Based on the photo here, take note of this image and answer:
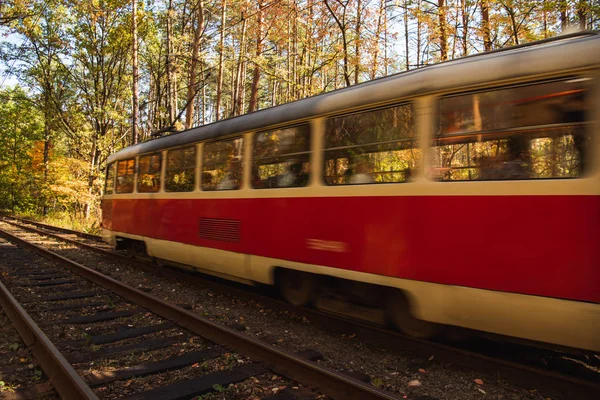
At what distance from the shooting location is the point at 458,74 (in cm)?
373

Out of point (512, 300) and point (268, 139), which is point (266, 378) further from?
point (268, 139)

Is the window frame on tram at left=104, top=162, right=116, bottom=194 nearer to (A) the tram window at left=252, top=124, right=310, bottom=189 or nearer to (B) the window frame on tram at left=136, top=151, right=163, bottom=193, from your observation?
(B) the window frame on tram at left=136, top=151, right=163, bottom=193

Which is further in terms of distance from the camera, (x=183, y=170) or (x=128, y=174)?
(x=128, y=174)

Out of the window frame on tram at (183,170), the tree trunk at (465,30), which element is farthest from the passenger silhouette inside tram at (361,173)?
the tree trunk at (465,30)

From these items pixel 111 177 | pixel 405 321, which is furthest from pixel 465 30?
pixel 405 321

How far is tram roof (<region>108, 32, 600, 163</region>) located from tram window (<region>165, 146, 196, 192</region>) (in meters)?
1.79

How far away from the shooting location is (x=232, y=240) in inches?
238

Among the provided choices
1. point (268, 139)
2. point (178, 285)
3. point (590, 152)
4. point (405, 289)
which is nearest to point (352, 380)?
point (405, 289)

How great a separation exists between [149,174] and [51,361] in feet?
16.9

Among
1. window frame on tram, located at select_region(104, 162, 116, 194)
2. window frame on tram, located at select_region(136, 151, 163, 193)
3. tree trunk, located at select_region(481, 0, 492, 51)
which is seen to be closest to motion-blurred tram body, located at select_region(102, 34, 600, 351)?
window frame on tram, located at select_region(136, 151, 163, 193)

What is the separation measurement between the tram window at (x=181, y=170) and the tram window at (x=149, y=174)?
17.2 inches

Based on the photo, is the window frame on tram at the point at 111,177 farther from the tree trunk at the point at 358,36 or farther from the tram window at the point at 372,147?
the tree trunk at the point at 358,36

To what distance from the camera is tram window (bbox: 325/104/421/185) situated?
A: 13.5 feet

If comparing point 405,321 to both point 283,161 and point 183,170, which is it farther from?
point 183,170
